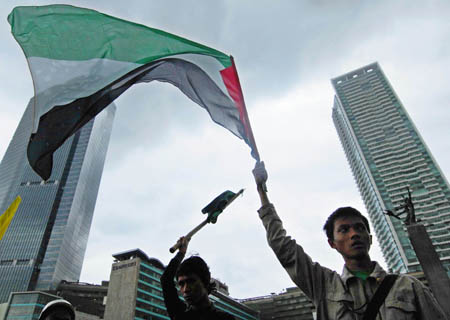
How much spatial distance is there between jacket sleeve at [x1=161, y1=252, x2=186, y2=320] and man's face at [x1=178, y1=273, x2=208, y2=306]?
0.15 metres

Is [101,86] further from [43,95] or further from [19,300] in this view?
[19,300]

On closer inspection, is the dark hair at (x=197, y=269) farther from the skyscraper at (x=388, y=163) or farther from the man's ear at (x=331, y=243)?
the skyscraper at (x=388, y=163)

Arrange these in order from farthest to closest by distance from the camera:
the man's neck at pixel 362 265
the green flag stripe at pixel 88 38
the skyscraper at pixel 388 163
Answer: the skyscraper at pixel 388 163 < the green flag stripe at pixel 88 38 < the man's neck at pixel 362 265

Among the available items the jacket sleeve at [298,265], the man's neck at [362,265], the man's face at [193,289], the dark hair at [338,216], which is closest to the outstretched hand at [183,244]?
the man's face at [193,289]

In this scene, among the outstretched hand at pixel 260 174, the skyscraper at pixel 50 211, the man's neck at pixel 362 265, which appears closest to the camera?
the man's neck at pixel 362 265

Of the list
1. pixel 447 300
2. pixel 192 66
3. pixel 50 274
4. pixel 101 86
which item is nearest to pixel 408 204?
pixel 447 300

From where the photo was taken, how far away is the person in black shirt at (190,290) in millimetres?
2578

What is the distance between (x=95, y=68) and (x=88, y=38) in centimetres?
51

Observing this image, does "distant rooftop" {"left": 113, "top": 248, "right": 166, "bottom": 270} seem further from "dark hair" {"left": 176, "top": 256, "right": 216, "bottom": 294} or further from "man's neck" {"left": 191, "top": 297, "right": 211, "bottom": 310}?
"man's neck" {"left": 191, "top": 297, "right": 211, "bottom": 310}

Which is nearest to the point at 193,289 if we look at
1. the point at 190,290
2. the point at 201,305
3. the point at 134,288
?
the point at 190,290

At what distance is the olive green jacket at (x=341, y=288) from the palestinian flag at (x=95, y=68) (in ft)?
4.69

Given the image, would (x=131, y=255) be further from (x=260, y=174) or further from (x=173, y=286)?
(x=260, y=174)

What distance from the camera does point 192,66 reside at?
4340 millimetres

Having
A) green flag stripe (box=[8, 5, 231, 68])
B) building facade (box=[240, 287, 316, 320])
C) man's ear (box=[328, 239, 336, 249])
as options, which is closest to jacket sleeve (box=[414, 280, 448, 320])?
man's ear (box=[328, 239, 336, 249])
